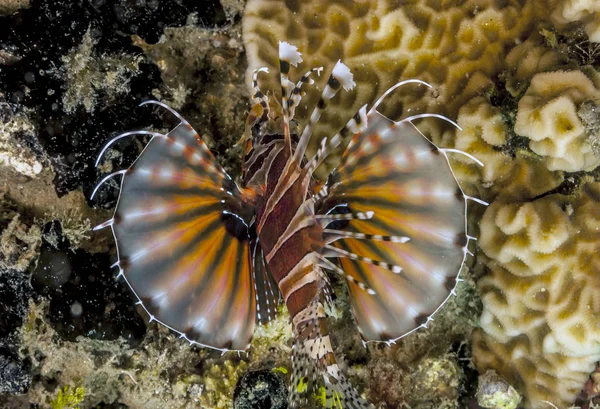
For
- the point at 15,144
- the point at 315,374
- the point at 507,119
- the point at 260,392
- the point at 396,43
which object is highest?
the point at 396,43

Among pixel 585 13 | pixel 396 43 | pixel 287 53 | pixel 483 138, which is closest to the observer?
pixel 287 53

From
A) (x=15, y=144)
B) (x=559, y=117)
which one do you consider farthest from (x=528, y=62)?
(x=15, y=144)

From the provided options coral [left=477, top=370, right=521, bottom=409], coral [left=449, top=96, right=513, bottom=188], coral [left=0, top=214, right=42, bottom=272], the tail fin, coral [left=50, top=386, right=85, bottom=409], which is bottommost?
coral [left=50, top=386, right=85, bottom=409]

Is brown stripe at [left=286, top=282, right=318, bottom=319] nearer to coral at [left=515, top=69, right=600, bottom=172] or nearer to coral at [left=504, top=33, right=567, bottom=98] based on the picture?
coral at [left=515, top=69, right=600, bottom=172]

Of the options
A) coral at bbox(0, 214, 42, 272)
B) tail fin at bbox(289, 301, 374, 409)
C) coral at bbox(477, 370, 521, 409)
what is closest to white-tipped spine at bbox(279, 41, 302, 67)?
tail fin at bbox(289, 301, 374, 409)

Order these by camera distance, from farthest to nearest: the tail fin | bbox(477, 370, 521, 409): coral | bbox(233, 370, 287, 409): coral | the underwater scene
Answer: bbox(477, 370, 521, 409): coral, bbox(233, 370, 287, 409): coral, the underwater scene, the tail fin

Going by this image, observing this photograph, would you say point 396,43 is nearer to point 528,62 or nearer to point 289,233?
point 528,62

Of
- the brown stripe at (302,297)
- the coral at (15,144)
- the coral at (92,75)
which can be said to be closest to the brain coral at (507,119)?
the coral at (92,75)
